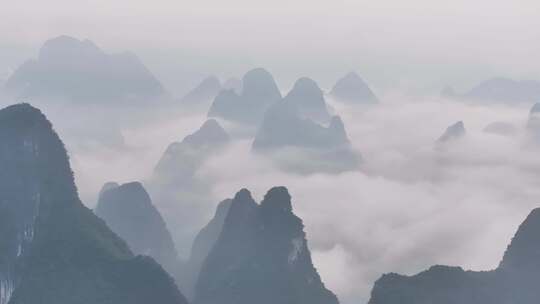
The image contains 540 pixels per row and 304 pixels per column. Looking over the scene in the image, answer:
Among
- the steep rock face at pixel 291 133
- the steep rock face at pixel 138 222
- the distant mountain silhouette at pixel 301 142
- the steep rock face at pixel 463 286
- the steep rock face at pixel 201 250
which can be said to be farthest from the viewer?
the steep rock face at pixel 291 133

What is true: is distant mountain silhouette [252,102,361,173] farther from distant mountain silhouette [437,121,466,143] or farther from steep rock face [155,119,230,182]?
distant mountain silhouette [437,121,466,143]

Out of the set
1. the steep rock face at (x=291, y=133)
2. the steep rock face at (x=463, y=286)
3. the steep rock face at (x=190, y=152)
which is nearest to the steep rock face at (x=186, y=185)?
the steep rock face at (x=190, y=152)

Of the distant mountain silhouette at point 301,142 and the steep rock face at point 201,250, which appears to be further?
the distant mountain silhouette at point 301,142

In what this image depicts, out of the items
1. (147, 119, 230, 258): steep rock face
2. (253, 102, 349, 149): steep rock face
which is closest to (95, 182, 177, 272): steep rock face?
(147, 119, 230, 258): steep rock face

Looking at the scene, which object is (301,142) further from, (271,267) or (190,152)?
(271,267)

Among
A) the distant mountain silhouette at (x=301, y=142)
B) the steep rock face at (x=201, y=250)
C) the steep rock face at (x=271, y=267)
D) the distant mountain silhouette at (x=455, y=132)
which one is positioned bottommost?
the steep rock face at (x=271, y=267)

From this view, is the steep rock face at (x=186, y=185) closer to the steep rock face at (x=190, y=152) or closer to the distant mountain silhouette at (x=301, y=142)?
the steep rock face at (x=190, y=152)
